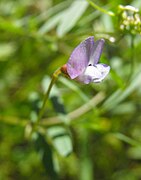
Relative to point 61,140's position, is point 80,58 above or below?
above

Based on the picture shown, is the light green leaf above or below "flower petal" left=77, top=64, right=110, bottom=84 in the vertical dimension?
below

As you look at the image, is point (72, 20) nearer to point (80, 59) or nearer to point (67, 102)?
point (67, 102)

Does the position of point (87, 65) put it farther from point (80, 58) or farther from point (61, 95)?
point (61, 95)

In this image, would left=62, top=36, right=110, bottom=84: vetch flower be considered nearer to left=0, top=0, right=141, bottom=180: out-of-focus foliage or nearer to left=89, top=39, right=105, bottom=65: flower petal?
left=89, top=39, right=105, bottom=65: flower petal

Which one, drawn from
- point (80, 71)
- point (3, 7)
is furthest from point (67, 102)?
point (80, 71)

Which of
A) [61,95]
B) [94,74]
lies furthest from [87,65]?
[61,95]

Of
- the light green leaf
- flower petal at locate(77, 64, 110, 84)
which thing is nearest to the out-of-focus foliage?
the light green leaf

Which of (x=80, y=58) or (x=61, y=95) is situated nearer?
(x=80, y=58)
